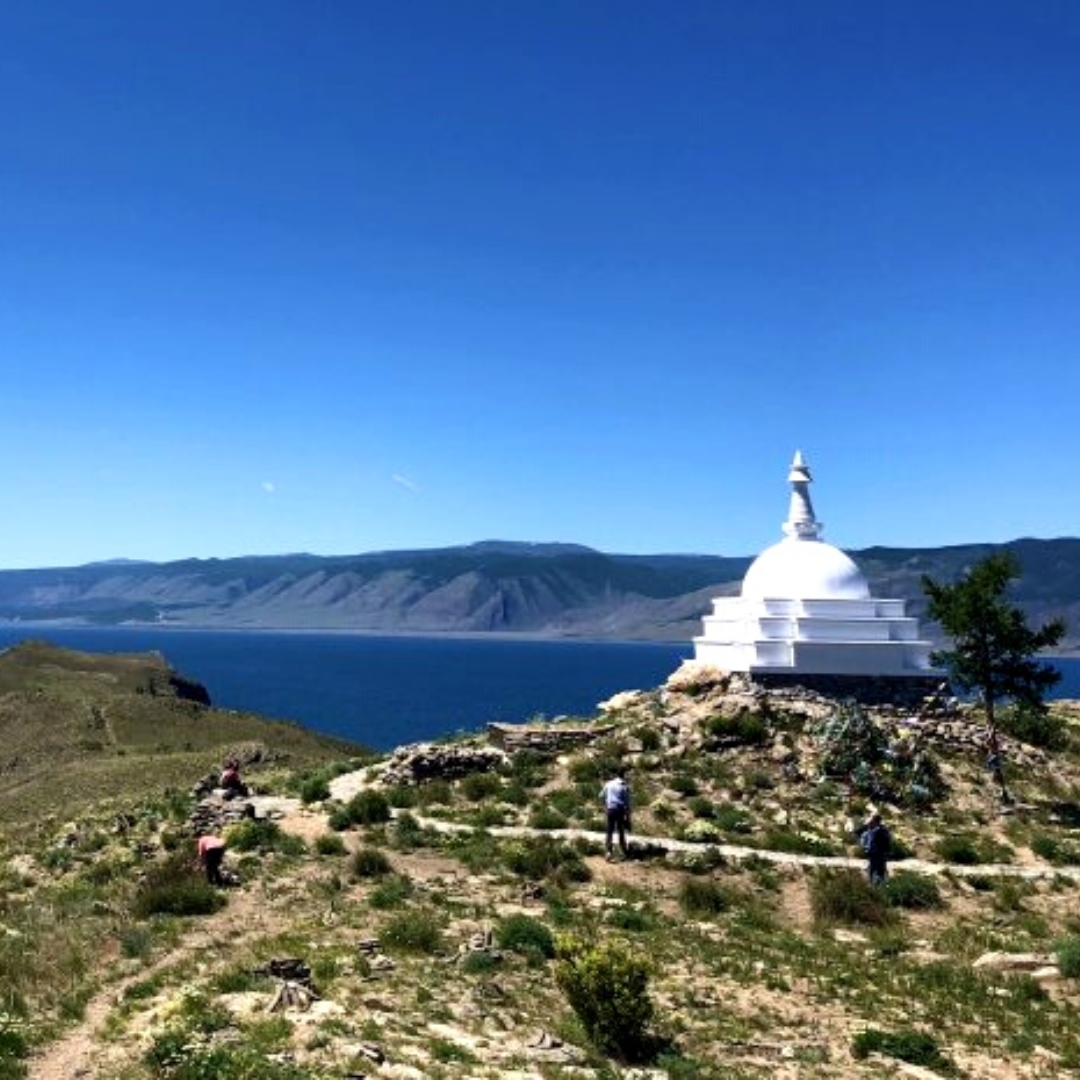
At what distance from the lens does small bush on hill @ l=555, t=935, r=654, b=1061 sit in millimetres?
15469

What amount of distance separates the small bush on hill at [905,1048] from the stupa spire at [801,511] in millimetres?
29879

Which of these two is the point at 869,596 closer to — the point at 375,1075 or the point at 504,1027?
the point at 504,1027

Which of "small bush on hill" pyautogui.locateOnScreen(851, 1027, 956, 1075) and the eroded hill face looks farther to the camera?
the eroded hill face

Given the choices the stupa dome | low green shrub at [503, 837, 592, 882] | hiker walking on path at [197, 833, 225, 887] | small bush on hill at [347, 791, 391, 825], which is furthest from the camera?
the stupa dome

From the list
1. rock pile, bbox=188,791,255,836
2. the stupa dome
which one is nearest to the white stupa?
the stupa dome

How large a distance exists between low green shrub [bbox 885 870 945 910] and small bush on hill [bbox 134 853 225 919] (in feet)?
45.2

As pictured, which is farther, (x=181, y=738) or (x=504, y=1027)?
(x=181, y=738)

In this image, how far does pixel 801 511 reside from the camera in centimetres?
4566

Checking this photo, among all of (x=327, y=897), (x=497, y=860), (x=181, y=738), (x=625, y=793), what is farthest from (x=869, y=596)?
(x=181, y=738)

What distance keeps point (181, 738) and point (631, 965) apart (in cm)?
7649

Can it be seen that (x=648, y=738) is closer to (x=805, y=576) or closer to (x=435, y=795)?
(x=435, y=795)

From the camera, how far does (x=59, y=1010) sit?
52.5 ft

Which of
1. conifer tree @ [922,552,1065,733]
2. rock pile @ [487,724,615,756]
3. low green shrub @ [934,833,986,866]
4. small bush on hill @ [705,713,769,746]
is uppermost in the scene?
conifer tree @ [922,552,1065,733]

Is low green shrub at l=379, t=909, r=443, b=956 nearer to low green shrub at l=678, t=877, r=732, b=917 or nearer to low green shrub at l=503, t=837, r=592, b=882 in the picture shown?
low green shrub at l=503, t=837, r=592, b=882
